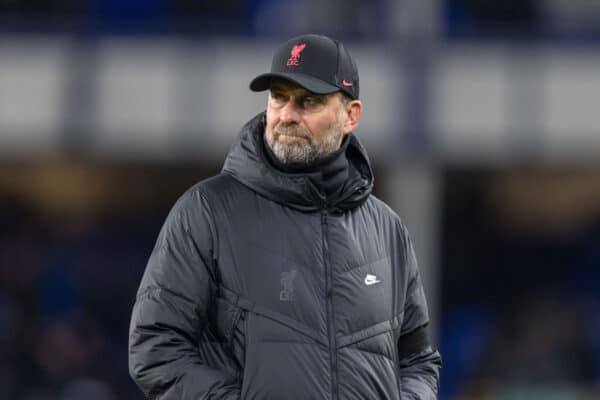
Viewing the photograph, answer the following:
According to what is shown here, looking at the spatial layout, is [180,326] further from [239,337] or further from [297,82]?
[297,82]

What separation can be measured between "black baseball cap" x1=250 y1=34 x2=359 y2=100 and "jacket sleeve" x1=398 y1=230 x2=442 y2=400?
506 millimetres

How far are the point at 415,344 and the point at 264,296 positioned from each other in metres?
0.62

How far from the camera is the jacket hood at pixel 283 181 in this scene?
366 centimetres

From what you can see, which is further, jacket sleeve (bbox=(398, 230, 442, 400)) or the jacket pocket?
jacket sleeve (bbox=(398, 230, 442, 400))

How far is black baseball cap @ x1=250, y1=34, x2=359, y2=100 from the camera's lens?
3.67 m

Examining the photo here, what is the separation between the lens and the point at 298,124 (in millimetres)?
3672

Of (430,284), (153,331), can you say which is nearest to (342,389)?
(153,331)

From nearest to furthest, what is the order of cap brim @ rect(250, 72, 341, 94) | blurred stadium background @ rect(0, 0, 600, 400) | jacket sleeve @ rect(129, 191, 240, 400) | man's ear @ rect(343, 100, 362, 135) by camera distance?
1. jacket sleeve @ rect(129, 191, 240, 400)
2. cap brim @ rect(250, 72, 341, 94)
3. man's ear @ rect(343, 100, 362, 135)
4. blurred stadium background @ rect(0, 0, 600, 400)

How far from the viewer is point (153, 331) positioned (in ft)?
11.5

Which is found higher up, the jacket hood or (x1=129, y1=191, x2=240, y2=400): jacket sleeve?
the jacket hood

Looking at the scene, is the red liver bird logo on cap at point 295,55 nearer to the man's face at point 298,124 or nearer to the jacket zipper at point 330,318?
the man's face at point 298,124

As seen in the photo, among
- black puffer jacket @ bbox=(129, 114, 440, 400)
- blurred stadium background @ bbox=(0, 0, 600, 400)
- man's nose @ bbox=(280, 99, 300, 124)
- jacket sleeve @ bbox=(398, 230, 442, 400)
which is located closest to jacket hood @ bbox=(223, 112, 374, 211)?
black puffer jacket @ bbox=(129, 114, 440, 400)

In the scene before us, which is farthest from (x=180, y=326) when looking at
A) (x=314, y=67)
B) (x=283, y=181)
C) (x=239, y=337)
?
(x=314, y=67)

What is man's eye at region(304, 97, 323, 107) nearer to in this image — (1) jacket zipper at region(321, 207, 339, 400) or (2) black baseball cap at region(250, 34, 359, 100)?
(2) black baseball cap at region(250, 34, 359, 100)
